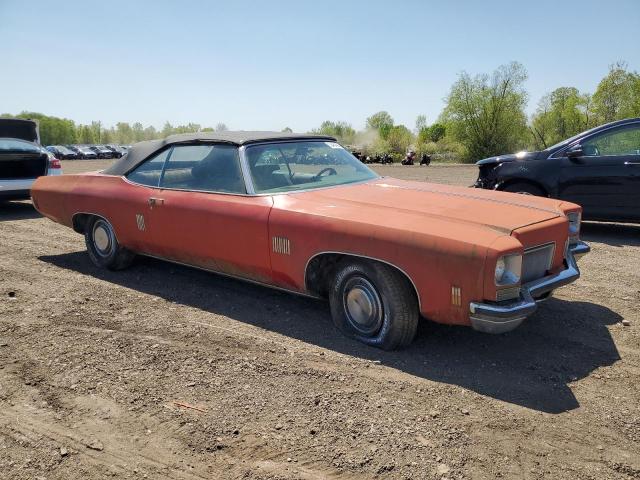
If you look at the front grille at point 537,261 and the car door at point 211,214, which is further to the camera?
the car door at point 211,214

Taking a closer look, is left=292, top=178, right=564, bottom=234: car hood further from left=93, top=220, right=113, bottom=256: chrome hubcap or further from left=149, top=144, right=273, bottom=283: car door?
left=93, top=220, right=113, bottom=256: chrome hubcap

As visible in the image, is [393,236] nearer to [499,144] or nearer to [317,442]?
[317,442]

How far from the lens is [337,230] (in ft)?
12.3

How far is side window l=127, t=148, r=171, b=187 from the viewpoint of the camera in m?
5.24

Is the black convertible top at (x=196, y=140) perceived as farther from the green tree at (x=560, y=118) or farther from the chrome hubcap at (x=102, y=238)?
the green tree at (x=560, y=118)

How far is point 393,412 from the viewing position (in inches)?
116

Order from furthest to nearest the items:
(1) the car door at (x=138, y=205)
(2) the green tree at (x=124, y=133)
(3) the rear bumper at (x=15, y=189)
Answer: (2) the green tree at (x=124, y=133) < (3) the rear bumper at (x=15, y=189) < (1) the car door at (x=138, y=205)

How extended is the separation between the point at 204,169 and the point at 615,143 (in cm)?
555

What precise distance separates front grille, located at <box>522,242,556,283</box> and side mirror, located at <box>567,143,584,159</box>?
4254 millimetres

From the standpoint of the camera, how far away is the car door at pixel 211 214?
4238 mm

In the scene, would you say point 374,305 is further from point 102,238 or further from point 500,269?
point 102,238

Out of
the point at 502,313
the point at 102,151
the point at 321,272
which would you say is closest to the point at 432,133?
the point at 102,151

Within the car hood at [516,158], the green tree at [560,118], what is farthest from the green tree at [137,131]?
the car hood at [516,158]

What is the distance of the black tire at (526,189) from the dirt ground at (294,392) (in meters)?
2.98
